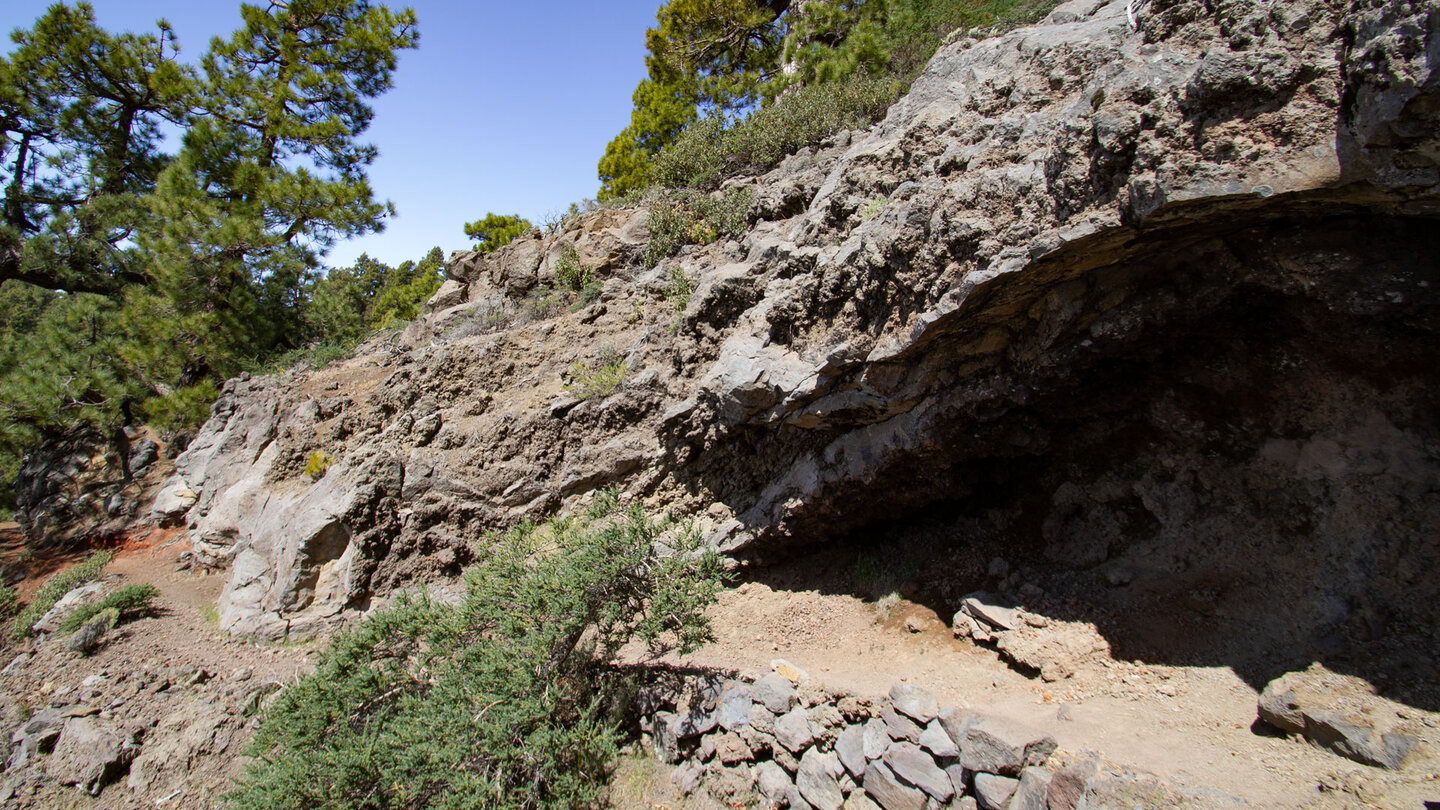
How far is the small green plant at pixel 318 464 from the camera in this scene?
8125 mm

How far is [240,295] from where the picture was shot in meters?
11.6

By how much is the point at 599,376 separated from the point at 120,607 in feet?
23.4

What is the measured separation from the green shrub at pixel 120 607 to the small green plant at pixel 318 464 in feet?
8.80

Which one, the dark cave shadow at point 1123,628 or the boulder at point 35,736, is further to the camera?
the boulder at point 35,736

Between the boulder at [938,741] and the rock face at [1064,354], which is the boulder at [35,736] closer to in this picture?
the rock face at [1064,354]

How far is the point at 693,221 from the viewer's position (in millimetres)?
9586

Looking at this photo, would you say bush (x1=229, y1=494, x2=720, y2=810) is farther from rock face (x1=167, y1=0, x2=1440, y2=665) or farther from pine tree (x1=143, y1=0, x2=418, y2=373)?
pine tree (x1=143, y1=0, x2=418, y2=373)

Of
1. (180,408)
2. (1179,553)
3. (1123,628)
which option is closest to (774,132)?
(1179,553)

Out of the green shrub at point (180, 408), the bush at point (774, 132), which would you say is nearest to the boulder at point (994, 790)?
the bush at point (774, 132)

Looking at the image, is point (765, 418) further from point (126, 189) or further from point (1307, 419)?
point (126, 189)

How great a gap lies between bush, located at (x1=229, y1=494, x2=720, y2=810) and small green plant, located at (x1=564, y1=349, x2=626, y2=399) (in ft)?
5.30

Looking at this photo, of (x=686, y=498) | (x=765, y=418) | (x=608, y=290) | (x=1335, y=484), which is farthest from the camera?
(x=608, y=290)

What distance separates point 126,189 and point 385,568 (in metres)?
12.8

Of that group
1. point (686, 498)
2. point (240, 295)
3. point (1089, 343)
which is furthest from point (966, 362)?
point (240, 295)
